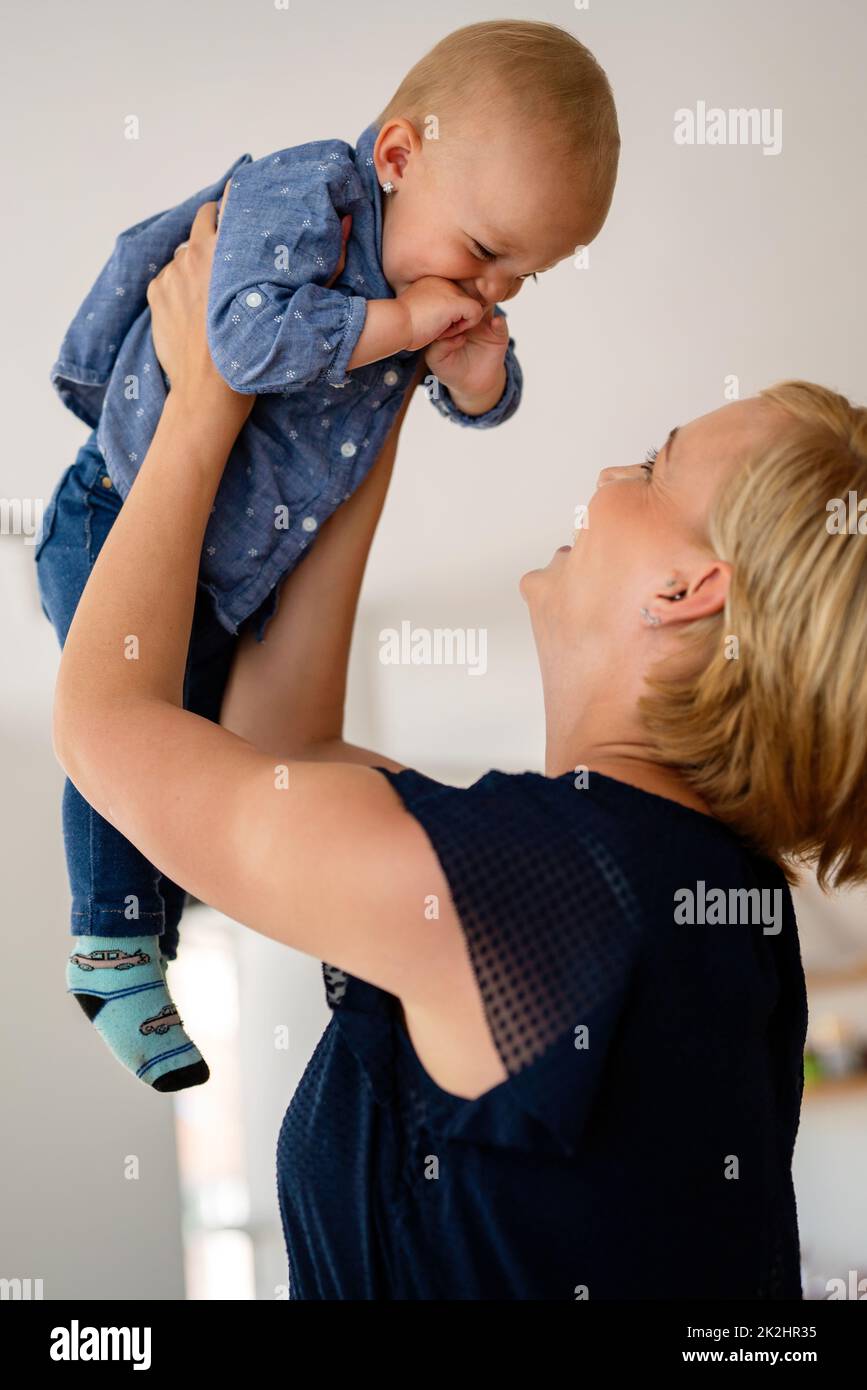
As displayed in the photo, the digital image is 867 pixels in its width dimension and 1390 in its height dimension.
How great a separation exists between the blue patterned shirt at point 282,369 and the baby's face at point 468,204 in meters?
0.02

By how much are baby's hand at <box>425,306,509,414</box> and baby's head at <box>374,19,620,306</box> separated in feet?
0.14

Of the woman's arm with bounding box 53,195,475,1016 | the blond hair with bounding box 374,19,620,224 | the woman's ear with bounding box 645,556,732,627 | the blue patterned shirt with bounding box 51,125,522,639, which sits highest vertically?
the blond hair with bounding box 374,19,620,224

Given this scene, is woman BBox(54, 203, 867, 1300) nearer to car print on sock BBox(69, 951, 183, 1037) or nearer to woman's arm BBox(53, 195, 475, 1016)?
woman's arm BBox(53, 195, 475, 1016)

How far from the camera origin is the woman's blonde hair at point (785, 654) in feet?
2.83

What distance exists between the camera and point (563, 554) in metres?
1.06

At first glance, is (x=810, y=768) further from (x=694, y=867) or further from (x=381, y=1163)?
(x=381, y=1163)

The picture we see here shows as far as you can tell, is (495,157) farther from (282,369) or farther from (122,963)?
(122,963)

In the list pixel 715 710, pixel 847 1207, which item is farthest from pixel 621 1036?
pixel 847 1207

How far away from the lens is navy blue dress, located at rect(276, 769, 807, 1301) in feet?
2.63

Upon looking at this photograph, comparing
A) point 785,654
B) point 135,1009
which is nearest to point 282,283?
point 785,654

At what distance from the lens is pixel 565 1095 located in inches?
31.5

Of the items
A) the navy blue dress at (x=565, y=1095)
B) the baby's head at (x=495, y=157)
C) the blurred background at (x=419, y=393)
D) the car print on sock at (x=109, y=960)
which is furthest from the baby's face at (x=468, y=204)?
the blurred background at (x=419, y=393)

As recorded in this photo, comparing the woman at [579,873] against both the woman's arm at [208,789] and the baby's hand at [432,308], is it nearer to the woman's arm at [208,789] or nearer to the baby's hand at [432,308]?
the woman's arm at [208,789]

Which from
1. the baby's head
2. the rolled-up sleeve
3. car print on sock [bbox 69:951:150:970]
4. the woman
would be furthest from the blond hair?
car print on sock [bbox 69:951:150:970]
